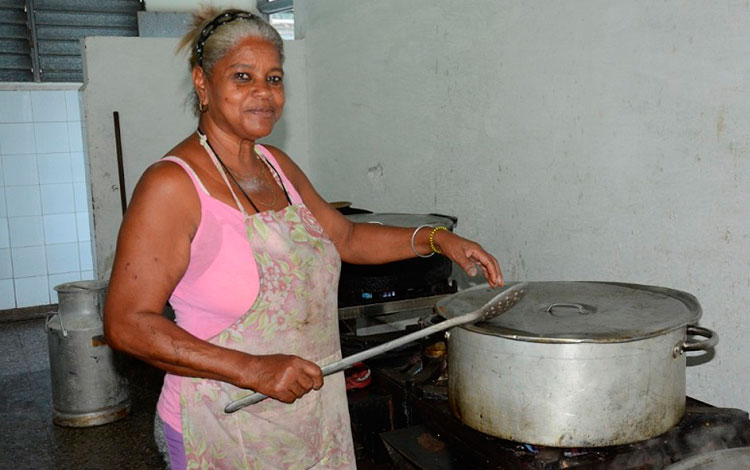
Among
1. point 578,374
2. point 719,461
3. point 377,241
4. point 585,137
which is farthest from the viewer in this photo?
point 585,137

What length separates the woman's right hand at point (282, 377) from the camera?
134cm

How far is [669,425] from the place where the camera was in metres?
1.55

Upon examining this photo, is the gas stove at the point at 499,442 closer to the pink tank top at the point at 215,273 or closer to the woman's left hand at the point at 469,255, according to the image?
the woman's left hand at the point at 469,255

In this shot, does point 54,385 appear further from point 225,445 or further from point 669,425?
point 669,425

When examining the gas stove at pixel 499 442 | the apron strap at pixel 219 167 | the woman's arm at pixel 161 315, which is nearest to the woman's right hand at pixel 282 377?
the woman's arm at pixel 161 315

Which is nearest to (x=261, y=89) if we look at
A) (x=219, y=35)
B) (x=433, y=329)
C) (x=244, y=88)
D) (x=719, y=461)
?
(x=244, y=88)

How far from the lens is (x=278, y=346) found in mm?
1518

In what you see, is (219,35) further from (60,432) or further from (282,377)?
(60,432)

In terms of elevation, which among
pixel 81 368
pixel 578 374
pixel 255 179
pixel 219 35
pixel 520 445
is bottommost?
pixel 81 368

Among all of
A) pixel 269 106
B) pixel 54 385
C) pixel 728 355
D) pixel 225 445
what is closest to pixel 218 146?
pixel 269 106

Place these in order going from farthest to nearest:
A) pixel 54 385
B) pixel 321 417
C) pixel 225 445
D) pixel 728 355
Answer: pixel 54 385 → pixel 728 355 → pixel 321 417 → pixel 225 445

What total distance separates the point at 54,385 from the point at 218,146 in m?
2.78

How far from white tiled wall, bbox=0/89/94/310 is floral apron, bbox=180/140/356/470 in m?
4.71

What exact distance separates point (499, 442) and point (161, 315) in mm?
809
